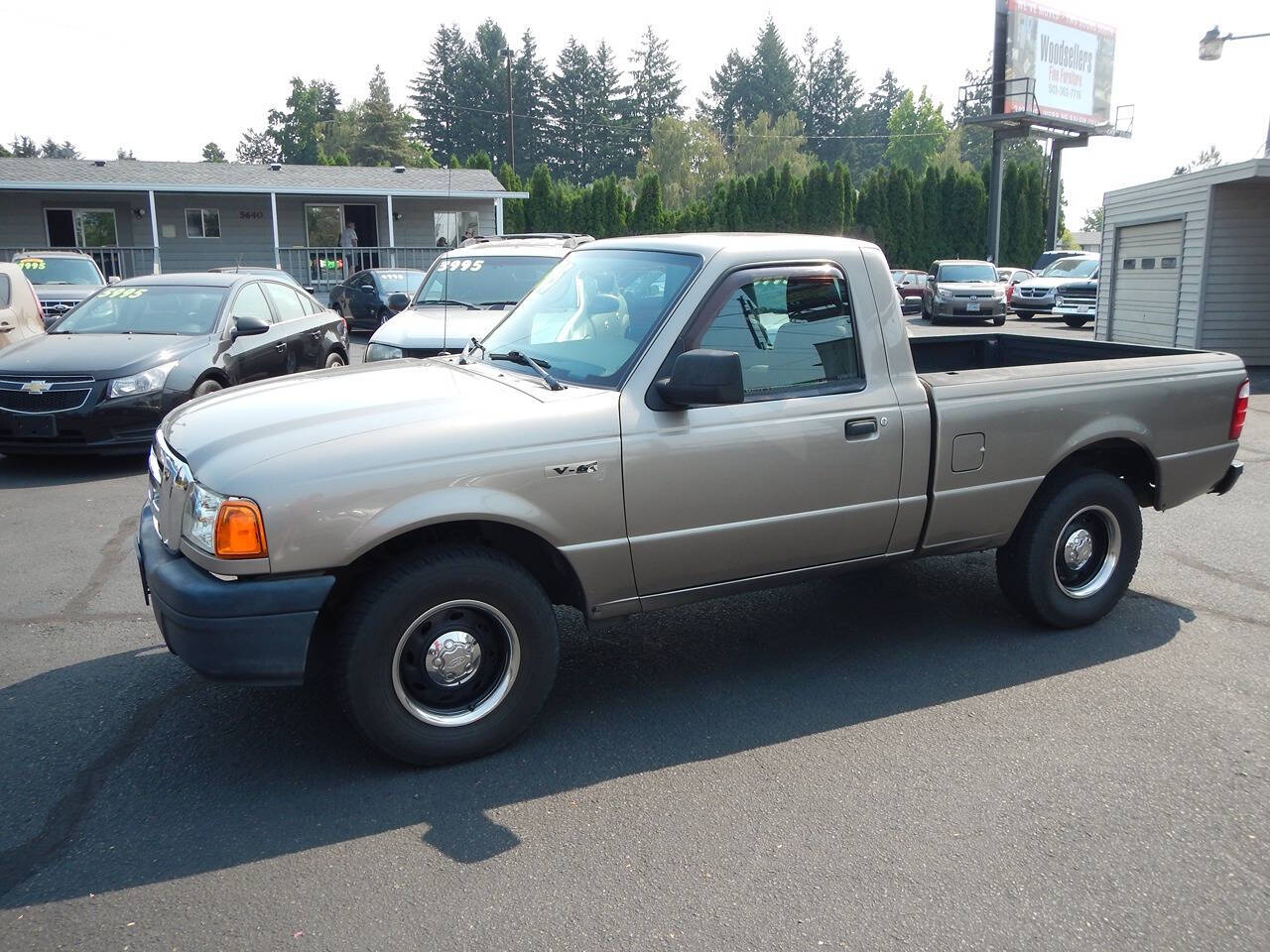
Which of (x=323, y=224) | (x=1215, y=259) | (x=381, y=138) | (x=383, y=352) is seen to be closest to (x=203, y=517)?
(x=383, y=352)

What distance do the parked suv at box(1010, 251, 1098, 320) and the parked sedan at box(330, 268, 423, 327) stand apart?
56.2 ft

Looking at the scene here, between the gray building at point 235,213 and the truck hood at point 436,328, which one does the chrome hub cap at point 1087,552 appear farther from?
the gray building at point 235,213

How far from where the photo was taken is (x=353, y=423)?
3.75 m

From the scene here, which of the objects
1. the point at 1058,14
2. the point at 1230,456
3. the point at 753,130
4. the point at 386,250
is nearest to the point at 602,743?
the point at 1230,456

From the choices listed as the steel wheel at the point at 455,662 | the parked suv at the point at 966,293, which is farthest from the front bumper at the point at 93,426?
the parked suv at the point at 966,293

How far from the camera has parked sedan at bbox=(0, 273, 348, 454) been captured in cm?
850

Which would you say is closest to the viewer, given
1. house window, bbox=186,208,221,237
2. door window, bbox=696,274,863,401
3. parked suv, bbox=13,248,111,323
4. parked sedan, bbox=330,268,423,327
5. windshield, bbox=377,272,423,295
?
door window, bbox=696,274,863,401

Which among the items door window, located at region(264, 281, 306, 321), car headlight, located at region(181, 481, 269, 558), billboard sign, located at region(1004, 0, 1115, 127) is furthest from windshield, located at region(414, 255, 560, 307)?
billboard sign, located at region(1004, 0, 1115, 127)

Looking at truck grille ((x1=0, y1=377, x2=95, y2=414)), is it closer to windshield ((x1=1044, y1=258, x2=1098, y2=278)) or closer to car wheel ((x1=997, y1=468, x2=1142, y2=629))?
car wheel ((x1=997, y1=468, x2=1142, y2=629))

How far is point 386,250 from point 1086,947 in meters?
29.7

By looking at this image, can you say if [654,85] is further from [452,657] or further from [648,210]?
[452,657]

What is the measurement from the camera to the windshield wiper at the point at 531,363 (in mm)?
4168

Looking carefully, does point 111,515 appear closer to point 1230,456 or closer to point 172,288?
point 172,288

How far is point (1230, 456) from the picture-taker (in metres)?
5.63
